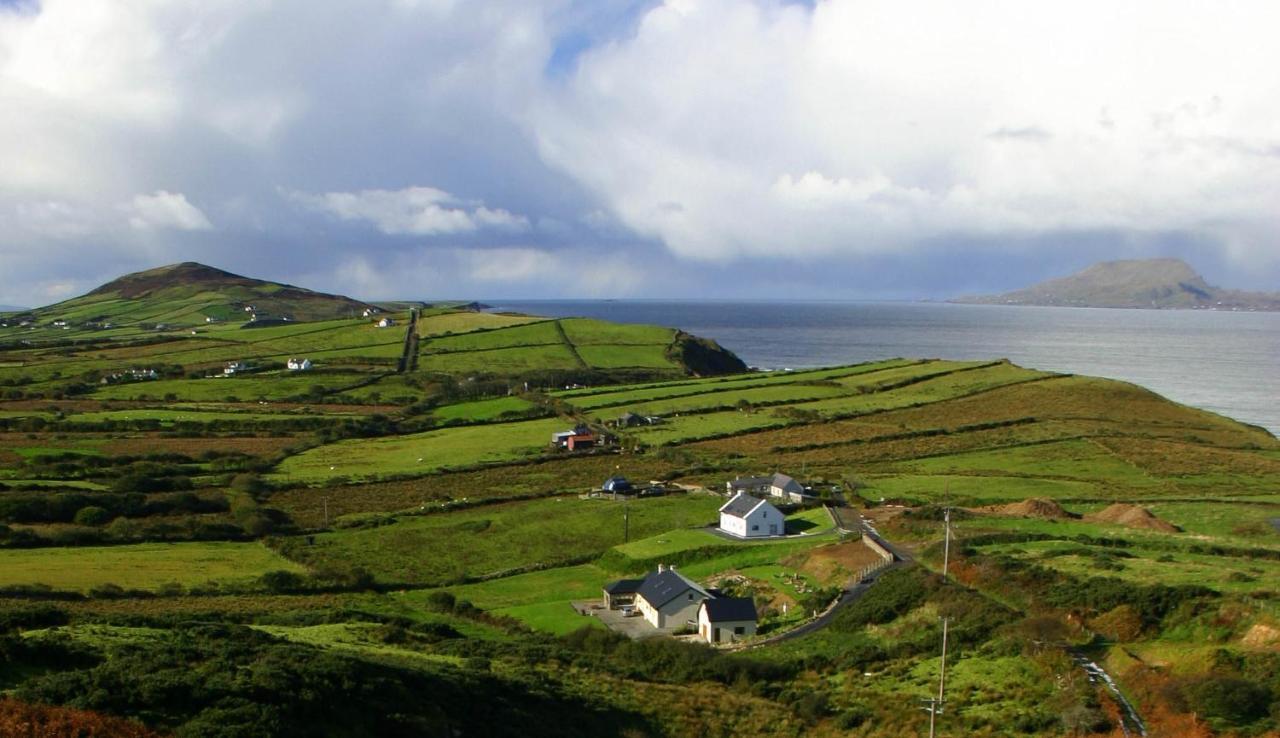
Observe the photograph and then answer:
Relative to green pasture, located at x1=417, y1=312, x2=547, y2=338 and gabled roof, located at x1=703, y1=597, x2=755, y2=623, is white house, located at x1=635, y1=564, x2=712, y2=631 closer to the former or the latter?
gabled roof, located at x1=703, y1=597, x2=755, y2=623

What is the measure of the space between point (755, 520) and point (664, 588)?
1235 centimetres

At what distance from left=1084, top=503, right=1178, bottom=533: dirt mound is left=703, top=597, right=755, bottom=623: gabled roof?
23.5 m

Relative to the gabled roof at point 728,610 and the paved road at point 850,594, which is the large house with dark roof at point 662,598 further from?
the paved road at point 850,594

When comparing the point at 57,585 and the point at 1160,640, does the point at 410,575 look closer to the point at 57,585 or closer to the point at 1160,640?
the point at 57,585

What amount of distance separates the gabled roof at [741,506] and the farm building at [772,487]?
5391 millimetres

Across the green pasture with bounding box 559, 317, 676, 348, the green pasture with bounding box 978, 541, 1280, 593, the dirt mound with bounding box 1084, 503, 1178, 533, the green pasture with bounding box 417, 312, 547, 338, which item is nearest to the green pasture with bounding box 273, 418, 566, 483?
the green pasture with bounding box 978, 541, 1280, 593

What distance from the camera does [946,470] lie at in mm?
67000

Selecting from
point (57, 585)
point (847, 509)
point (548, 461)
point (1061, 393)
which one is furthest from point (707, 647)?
point (1061, 393)

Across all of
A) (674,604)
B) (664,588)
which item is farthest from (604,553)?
(674,604)

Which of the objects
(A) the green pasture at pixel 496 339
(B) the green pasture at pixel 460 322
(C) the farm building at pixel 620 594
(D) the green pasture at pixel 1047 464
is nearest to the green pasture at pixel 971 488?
(D) the green pasture at pixel 1047 464

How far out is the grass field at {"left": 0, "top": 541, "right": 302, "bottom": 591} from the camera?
39.7 m

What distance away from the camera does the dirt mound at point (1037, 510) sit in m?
50.1

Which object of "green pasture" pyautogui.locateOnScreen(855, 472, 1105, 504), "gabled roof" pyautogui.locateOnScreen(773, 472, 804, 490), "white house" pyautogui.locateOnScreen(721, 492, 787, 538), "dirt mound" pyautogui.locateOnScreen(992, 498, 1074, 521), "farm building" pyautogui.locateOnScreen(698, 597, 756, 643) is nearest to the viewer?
"farm building" pyautogui.locateOnScreen(698, 597, 756, 643)

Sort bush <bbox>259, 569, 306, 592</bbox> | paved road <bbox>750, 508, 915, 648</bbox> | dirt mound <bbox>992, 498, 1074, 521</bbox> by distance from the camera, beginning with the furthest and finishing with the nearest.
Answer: dirt mound <bbox>992, 498, 1074, 521</bbox> < bush <bbox>259, 569, 306, 592</bbox> < paved road <bbox>750, 508, 915, 648</bbox>
